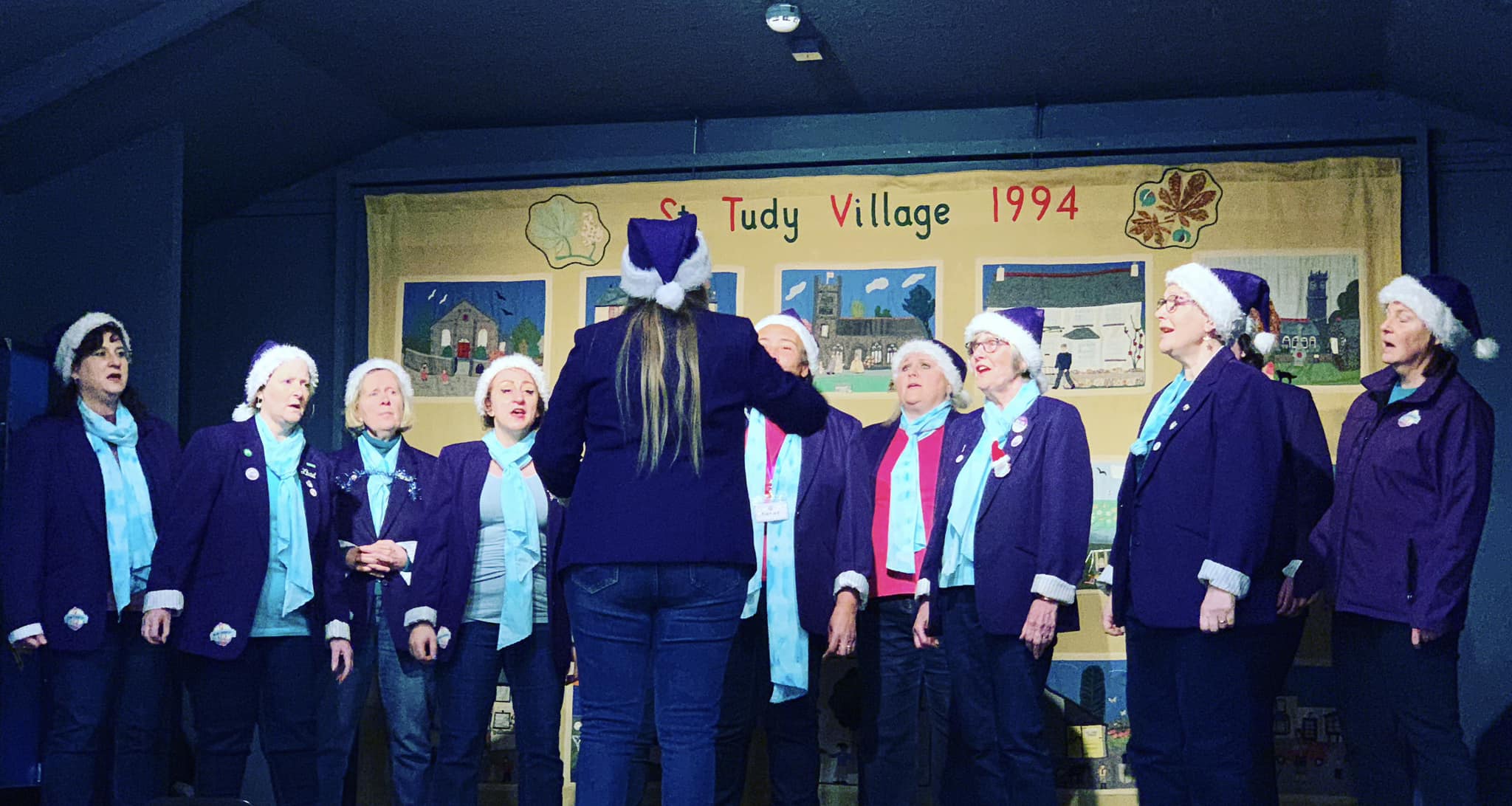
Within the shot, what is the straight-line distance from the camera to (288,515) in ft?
15.6

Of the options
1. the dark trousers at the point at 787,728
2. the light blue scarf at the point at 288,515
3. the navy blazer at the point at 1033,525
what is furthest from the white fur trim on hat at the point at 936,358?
the light blue scarf at the point at 288,515

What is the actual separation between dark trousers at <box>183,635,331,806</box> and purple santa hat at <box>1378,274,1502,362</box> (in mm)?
3426

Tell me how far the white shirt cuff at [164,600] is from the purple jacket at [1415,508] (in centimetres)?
328

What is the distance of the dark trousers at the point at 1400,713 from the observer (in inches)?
165

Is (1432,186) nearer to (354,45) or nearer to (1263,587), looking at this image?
(1263,587)

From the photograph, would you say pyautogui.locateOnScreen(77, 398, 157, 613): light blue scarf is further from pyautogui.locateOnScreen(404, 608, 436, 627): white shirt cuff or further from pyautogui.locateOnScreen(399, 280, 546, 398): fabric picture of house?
pyautogui.locateOnScreen(399, 280, 546, 398): fabric picture of house

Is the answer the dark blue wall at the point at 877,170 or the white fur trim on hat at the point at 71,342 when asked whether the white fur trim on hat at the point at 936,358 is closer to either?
the dark blue wall at the point at 877,170

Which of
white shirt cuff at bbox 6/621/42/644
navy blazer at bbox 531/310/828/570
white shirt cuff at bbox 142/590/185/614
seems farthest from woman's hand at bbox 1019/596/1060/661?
white shirt cuff at bbox 6/621/42/644

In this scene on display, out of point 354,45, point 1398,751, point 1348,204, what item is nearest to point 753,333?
point 1398,751

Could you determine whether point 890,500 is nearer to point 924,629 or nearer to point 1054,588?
point 924,629

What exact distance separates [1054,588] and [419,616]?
1.89 metres

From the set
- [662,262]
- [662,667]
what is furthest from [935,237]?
[662,667]

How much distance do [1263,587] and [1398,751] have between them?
1.13 meters

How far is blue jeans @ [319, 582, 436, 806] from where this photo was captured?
15.6 ft
